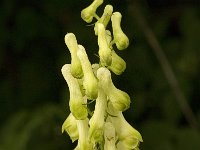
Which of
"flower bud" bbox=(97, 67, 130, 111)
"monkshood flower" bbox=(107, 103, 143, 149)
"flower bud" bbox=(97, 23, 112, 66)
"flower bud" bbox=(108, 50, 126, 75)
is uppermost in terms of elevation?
"flower bud" bbox=(97, 23, 112, 66)

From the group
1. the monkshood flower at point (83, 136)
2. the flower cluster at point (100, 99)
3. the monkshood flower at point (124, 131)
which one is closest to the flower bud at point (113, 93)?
the flower cluster at point (100, 99)

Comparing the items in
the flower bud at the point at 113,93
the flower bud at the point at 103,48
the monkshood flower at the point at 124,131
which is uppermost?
the flower bud at the point at 103,48

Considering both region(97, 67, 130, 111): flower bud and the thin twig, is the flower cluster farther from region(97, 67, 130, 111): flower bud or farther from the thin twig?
the thin twig

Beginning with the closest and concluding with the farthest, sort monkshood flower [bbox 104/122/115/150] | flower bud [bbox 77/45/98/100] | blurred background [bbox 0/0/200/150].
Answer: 1. flower bud [bbox 77/45/98/100]
2. monkshood flower [bbox 104/122/115/150]
3. blurred background [bbox 0/0/200/150]

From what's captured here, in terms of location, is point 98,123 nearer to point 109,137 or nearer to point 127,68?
point 109,137

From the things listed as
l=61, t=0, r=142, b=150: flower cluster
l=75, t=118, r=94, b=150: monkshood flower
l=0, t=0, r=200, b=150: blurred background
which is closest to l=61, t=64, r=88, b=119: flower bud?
l=61, t=0, r=142, b=150: flower cluster

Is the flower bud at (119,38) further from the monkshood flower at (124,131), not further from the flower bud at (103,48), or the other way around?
the monkshood flower at (124,131)

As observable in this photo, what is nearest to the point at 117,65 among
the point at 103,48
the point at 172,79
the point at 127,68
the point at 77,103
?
the point at 103,48

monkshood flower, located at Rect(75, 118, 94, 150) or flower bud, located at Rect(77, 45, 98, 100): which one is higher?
flower bud, located at Rect(77, 45, 98, 100)

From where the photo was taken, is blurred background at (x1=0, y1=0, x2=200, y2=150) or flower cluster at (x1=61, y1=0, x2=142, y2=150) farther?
blurred background at (x1=0, y1=0, x2=200, y2=150)
